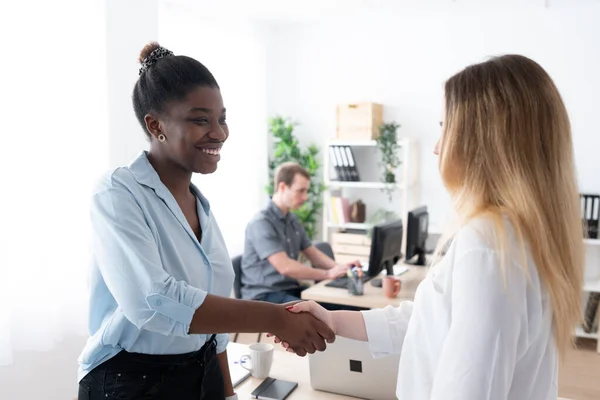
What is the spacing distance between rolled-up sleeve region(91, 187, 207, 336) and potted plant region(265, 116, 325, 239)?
385 cm

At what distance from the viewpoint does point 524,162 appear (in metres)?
1.01

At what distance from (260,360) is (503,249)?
1007 mm

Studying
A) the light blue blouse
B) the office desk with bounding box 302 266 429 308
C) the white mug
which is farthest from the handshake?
the office desk with bounding box 302 266 429 308

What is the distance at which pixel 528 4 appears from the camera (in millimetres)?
4406

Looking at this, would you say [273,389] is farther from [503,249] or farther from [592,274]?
[592,274]

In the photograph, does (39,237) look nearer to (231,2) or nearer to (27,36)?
(27,36)

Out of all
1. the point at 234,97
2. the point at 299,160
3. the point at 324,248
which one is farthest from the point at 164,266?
the point at 299,160

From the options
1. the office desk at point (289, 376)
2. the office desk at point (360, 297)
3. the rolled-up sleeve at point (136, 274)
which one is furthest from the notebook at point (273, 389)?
the office desk at point (360, 297)

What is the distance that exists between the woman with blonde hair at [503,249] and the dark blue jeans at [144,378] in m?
0.60

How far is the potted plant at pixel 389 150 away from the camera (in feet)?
15.5

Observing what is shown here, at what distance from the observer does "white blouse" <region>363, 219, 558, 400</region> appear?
3.03 feet

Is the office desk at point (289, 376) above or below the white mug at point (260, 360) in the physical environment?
below

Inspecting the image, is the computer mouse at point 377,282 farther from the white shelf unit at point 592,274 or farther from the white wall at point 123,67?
the white shelf unit at point 592,274

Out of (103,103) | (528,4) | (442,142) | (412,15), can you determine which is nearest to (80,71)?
(103,103)
